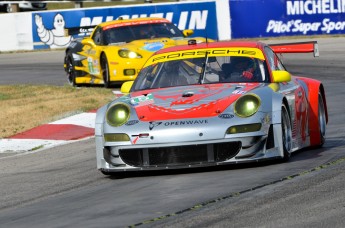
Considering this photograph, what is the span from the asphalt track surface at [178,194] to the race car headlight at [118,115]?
1.54 ft

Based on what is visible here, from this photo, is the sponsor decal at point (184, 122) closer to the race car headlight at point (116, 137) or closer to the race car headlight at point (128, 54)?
the race car headlight at point (116, 137)

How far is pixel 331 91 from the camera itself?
17.0 metres

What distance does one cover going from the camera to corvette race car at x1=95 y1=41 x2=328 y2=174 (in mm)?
8953

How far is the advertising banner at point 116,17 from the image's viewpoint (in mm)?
31484

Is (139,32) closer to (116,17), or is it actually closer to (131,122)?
(131,122)

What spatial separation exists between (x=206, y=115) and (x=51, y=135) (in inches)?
191

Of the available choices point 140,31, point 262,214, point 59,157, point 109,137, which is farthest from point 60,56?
point 262,214

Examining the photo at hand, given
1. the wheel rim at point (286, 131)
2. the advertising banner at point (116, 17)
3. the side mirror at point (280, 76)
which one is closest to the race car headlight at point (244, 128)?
the wheel rim at point (286, 131)

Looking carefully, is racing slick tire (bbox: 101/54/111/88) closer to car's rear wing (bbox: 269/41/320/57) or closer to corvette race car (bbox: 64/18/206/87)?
corvette race car (bbox: 64/18/206/87)

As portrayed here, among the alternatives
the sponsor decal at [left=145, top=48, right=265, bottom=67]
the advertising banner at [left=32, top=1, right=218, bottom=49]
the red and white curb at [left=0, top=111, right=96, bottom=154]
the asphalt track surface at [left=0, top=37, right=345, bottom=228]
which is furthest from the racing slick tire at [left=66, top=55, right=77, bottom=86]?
the sponsor decal at [left=145, top=48, right=265, bottom=67]

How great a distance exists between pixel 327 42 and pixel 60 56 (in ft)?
23.0

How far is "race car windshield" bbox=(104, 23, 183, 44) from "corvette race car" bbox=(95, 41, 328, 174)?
9503mm

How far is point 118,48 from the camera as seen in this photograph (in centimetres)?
1962

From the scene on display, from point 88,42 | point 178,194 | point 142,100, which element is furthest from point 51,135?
point 88,42
